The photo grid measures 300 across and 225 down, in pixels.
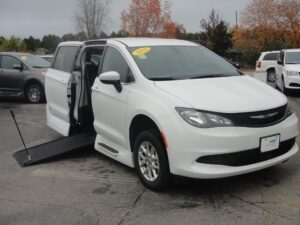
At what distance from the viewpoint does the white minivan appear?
443 centimetres

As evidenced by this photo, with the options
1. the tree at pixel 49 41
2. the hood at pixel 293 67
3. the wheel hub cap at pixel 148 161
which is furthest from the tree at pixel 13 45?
the wheel hub cap at pixel 148 161

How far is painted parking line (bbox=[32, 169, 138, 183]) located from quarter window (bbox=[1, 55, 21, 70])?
8.44m

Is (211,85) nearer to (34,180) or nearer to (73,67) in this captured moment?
(34,180)

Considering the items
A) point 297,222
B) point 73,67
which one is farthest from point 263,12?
point 297,222

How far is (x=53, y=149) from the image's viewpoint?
6676 mm

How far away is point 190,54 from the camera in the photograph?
6.04 metres

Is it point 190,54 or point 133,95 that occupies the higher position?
point 190,54

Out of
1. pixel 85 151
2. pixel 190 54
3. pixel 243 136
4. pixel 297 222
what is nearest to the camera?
pixel 297 222

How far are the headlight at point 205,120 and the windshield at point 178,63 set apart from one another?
963 mm

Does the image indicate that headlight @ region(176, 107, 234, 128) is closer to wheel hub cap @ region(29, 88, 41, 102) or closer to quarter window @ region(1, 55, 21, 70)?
wheel hub cap @ region(29, 88, 41, 102)

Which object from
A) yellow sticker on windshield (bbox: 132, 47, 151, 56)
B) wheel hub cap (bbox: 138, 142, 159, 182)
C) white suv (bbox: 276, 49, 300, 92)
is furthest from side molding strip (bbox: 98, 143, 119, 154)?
white suv (bbox: 276, 49, 300, 92)

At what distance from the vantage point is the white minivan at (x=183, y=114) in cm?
443

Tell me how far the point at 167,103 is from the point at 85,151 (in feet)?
9.23

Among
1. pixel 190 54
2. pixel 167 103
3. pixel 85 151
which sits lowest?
pixel 85 151
